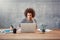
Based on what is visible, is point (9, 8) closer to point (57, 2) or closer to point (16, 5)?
point (16, 5)

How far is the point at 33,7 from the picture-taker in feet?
14.0

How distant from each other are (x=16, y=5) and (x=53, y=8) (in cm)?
122

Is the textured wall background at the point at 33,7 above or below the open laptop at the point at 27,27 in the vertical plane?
above

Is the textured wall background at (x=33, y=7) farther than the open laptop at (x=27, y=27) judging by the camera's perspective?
Yes

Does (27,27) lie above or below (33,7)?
below

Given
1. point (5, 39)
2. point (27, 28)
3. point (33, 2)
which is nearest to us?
point (5, 39)

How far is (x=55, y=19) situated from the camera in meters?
4.29

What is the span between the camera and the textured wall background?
4.27m

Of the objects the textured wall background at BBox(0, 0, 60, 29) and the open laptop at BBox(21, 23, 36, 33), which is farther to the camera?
the textured wall background at BBox(0, 0, 60, 29)

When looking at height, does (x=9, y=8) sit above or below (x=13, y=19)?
above

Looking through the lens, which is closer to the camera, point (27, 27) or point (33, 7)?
point (27, 27)

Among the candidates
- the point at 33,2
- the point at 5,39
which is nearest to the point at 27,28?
the point at 5,39

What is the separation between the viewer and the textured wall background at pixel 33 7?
4.27 metres

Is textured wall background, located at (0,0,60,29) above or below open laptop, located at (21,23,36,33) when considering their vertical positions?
above
